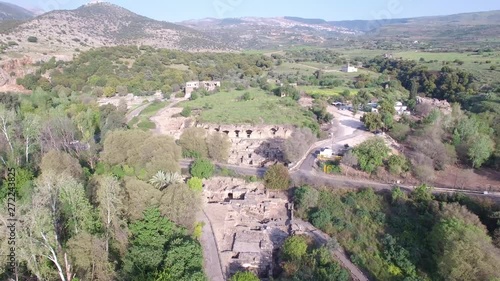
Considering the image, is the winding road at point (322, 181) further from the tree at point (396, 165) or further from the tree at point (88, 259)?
the tree at point (88, 259)

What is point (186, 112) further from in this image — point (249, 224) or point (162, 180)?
Answer: point (249, 224)

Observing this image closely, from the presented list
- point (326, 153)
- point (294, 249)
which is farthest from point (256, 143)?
point (294, 249)

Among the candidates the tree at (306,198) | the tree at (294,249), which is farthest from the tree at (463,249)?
the tree at (306,198)

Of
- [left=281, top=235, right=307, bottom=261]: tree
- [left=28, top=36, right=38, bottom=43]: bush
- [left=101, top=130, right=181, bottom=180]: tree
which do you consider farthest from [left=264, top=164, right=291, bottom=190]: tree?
[left=28, top=36, right=38, bottom=43]: bush

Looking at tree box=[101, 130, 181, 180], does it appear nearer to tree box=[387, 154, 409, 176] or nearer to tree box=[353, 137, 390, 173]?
tree box=[353, 137, 390, 173]

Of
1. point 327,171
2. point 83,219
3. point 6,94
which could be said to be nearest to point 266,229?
point 327,171

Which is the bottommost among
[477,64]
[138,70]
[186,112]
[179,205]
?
[179,205]

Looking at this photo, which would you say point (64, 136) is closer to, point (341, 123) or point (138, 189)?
point (138, 189)

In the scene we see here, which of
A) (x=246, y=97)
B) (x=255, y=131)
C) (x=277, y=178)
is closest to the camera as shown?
(x=277, y=178)
